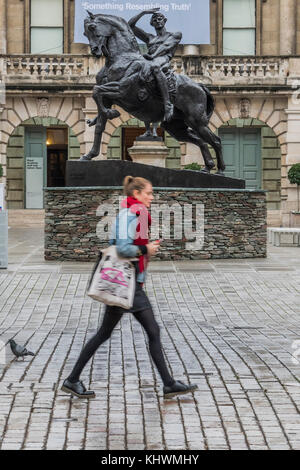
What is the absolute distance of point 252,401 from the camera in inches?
270

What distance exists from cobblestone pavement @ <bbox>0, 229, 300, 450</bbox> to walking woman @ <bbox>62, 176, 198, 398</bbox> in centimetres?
11

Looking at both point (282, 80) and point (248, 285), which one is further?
point (282, 80)

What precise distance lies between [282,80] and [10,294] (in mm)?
23673

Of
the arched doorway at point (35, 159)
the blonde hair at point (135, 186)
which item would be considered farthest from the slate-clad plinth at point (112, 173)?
the arched doorway at point (35, 159)

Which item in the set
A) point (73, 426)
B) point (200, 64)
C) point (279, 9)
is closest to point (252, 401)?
point (73, 426)

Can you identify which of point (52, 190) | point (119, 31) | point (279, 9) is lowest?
point (52, 190)

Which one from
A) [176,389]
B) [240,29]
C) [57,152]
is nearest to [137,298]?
[176,389]

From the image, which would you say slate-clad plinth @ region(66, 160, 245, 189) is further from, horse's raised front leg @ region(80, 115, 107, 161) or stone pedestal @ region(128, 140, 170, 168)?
stone pedestal @ region(128, 140, 170, 168)

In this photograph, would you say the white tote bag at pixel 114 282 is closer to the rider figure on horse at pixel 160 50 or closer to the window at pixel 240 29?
the rider figure on horse at pixel 160 50

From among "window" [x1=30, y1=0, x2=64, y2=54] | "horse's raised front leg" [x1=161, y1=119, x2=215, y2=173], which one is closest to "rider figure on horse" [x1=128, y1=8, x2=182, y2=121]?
"horse's raised front leg" [x1=161, y1=119, x2=215, y2=173]

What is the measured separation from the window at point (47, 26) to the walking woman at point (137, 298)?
3144 cm

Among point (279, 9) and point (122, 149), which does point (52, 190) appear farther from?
point (279, 9)

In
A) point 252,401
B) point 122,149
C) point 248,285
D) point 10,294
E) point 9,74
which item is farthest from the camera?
point 122,149

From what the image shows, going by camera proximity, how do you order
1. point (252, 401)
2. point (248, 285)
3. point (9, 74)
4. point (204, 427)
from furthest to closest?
1. point (9, 74)
2. point (248, 285)
3. point (252, 401)
4. point (204, 427)
